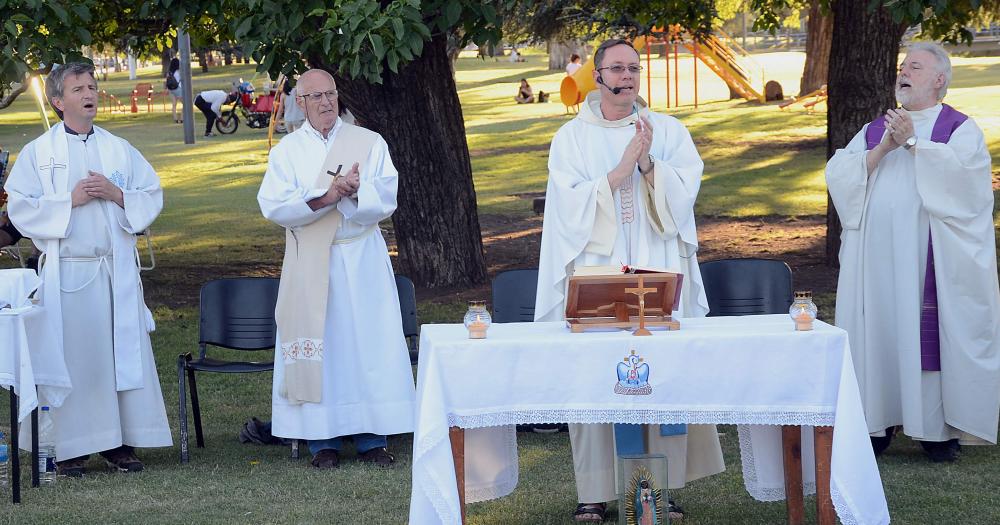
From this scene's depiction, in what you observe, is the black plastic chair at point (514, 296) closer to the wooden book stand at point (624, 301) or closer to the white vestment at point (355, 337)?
the white vestment at point (355, 337)

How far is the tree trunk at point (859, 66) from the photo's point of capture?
11.3m

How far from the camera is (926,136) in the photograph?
6785 mm

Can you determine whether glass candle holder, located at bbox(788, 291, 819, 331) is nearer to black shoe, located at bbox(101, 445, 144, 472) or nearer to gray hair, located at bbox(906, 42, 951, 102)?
gray hair, located at bbox(906, 42, 951, 102)

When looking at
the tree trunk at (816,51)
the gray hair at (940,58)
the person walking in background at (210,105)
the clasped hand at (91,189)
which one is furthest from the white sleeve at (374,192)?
the person walking in background at (210,105)

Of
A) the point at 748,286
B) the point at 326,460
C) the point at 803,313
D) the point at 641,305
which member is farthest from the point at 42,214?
the point at 803,313

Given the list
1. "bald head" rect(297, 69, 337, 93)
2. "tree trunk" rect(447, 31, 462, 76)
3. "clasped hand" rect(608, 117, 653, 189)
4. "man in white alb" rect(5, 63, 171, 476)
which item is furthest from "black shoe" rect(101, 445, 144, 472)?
"tree trunk" rect(447, 31, 462, 76)

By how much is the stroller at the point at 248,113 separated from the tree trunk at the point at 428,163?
21802 millimetres

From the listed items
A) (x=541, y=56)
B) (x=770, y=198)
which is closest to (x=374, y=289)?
(x=770, y=198)

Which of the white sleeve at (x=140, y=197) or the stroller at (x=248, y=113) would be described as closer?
the white sleeve at (x=140, y=197)

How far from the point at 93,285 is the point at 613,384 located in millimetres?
3393

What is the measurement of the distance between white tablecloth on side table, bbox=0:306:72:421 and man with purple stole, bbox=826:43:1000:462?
13.5 feet

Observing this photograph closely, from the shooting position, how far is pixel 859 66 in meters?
11.4

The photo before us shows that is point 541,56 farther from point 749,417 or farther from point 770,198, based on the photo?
point 749,417

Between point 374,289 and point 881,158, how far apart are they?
278cm
